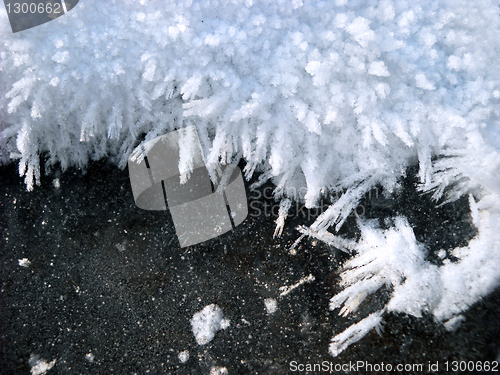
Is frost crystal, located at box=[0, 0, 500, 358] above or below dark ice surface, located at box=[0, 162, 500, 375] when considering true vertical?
above

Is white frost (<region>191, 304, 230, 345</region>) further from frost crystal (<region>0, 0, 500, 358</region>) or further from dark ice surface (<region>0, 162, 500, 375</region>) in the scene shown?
frost crystal (<region>0, 0, 500, 358</region>)

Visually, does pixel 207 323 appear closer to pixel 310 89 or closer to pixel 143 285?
pixel 143 285

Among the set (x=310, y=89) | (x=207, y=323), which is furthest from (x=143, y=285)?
(x=310, y=89)

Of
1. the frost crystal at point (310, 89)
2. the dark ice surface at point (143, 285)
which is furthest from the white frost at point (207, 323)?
the frost crystal at point (310, 89)

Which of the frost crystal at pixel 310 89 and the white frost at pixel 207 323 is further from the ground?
the frost crystal at pixel 310 89

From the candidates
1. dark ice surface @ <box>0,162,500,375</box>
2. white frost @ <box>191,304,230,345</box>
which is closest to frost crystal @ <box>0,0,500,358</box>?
dark ice surface @ <box>0,162,500,375</box>

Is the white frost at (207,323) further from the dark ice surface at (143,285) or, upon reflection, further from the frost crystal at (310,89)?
the frost crystal at (310,89)

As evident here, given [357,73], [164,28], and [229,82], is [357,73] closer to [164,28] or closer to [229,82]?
[229,82]

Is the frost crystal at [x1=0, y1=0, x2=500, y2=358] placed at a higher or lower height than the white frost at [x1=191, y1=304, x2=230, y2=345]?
higher
